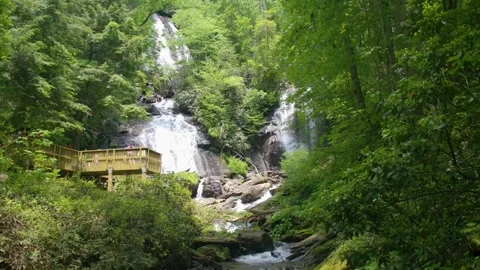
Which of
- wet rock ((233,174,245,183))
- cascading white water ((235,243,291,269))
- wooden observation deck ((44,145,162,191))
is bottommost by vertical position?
cascading white water ((235,243,291,269))

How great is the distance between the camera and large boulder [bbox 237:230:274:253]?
41.7 feet

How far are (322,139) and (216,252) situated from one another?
559 cm

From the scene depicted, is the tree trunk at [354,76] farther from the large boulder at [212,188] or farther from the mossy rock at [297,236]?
the large boulder at [212,188]

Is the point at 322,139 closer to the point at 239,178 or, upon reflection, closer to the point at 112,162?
the point at 112,162

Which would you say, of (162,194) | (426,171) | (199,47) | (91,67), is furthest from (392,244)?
(199,47)

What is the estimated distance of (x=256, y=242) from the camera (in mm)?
12750

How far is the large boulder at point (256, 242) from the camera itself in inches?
501

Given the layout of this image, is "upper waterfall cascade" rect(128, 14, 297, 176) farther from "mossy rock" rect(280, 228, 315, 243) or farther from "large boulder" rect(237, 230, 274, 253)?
"large boulder" rect(237, 230, 274, 253)

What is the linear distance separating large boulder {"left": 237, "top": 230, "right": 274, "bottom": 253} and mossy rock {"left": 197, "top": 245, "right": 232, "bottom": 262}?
2.36 ft

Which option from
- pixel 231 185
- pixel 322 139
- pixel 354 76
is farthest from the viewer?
pixel 231 185

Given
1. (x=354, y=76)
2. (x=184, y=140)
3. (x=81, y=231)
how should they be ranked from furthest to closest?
1. (x=184, y=140)
2. (x=81, y=231)
3. (x=354, y=76)

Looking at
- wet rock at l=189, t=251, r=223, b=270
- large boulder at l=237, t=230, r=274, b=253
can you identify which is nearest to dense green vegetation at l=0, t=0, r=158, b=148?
wet rock at l=189, t=251, r=223, b=270

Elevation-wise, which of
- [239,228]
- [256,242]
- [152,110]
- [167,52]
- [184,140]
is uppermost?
[167,52]

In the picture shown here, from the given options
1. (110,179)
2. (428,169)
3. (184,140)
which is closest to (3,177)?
(110,179)
